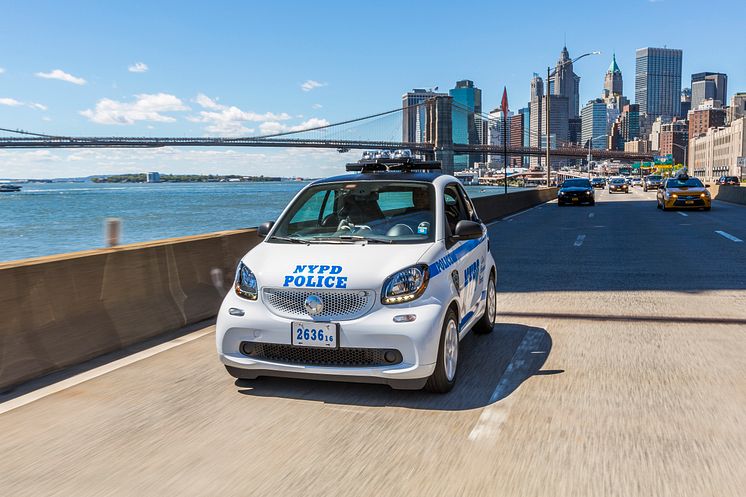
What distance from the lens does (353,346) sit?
184 inches

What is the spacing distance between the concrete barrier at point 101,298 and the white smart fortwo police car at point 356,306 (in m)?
1.62

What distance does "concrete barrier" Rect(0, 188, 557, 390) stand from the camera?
546 centimetres

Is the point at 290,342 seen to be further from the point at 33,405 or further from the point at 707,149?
the point at 707,149

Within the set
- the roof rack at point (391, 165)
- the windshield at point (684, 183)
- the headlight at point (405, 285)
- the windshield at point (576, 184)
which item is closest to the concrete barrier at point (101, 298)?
the roof rack at point (391, 165)

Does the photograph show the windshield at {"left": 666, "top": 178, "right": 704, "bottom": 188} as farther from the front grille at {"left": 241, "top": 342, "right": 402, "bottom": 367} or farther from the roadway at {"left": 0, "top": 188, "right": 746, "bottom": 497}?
the front grille at {"left": 241, "top": 342, "right": 402, "bottom": 367}

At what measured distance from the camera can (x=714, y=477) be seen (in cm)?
356

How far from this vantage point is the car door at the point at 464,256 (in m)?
5.60

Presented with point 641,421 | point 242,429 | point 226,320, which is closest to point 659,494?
point 641,421

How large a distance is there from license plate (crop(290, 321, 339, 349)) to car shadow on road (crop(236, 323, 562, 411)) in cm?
47

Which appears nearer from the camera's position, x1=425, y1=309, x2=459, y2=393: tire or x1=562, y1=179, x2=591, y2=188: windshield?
x1=425, y1=309, x2=459, y2=393: tire

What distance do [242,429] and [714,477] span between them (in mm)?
2621

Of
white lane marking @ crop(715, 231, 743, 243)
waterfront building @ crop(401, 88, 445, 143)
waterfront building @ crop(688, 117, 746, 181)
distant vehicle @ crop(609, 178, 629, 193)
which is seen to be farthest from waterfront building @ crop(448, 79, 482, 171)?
waterfront building @ crop(688, 117, 746, 181)

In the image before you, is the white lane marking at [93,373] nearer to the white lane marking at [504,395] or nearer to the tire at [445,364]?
the tire at [445,364]

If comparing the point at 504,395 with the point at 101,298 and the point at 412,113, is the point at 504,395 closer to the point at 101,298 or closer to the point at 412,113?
the point at 101,298
